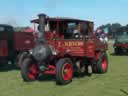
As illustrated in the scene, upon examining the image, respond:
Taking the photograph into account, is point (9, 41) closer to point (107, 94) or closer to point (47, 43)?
point (47, 43)

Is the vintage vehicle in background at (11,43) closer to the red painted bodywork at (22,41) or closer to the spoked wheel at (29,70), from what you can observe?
the red painted bodywork at (22,41)

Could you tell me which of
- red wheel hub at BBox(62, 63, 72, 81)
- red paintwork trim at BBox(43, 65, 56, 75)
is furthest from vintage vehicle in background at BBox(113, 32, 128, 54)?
red wheel hub at BBox(62, 63, 72, 81)

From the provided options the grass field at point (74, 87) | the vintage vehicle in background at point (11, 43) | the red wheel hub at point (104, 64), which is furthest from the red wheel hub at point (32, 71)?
the vintage vehicle in background at point (11, 43)

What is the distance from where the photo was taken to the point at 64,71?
11.6m

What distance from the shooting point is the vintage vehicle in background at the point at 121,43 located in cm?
2639

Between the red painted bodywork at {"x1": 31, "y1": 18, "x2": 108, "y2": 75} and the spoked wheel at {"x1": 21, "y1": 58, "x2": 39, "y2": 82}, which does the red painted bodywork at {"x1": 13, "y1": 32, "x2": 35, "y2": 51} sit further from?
the spoked wheel at {"x1": 21, "y1": 58, "x2": 39, "y2": 82}

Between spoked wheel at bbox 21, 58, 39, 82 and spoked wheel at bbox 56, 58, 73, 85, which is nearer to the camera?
spoked wheel at bbox 56, 58, 73, 85

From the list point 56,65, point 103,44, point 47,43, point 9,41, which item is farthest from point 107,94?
point 9,41

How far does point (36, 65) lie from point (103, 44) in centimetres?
358

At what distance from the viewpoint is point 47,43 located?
12219 millimetres

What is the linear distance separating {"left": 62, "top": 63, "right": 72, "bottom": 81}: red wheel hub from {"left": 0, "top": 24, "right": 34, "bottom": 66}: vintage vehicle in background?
17.2 ft

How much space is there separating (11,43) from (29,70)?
452 cm

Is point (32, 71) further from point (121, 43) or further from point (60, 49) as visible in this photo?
point (121, 43)

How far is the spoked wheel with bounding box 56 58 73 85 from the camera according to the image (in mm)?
11328
